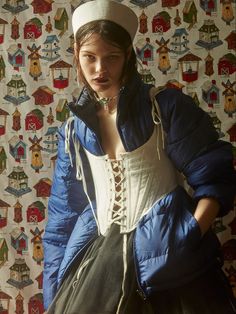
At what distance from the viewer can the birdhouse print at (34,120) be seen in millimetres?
1453

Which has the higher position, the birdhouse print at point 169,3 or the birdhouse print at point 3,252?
the birdhouse print at point 169,3

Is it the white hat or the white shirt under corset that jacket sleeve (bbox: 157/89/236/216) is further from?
the white hat

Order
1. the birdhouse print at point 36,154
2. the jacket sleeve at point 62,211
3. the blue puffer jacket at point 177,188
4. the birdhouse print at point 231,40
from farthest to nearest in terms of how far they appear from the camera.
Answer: the birdhouse print at point 36,154
the birdhouse print at point 231,40
the jacket sleeve at point 62,211
the blue puffer jacket at point 177,188

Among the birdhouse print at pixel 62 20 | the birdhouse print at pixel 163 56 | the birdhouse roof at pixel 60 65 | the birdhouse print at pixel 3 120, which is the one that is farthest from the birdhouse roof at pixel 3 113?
the birdhouse print at pixel 163 56

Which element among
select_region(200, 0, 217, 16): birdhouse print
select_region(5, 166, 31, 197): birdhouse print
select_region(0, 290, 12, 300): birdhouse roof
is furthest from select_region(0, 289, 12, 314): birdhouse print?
select_region(200, 0, 217, 16): birdhouse print

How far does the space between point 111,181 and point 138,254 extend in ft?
0.61

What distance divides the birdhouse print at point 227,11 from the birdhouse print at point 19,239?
37.0 inches

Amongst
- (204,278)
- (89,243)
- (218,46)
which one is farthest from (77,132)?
(218,46)

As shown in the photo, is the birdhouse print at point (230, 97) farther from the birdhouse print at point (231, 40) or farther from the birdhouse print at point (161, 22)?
the birdhouse print at point (161, 22)

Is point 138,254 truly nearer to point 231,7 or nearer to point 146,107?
point 146,107

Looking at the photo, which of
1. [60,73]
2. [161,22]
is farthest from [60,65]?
[161,22]

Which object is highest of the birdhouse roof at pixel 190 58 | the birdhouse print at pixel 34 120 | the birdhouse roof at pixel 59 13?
the birdhouse roof at pixel 59 13

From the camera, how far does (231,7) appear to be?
4.47ft

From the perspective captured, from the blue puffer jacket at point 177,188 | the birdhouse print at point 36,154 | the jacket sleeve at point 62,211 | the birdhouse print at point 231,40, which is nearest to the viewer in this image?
the blue puffer jacket at point 177,188
